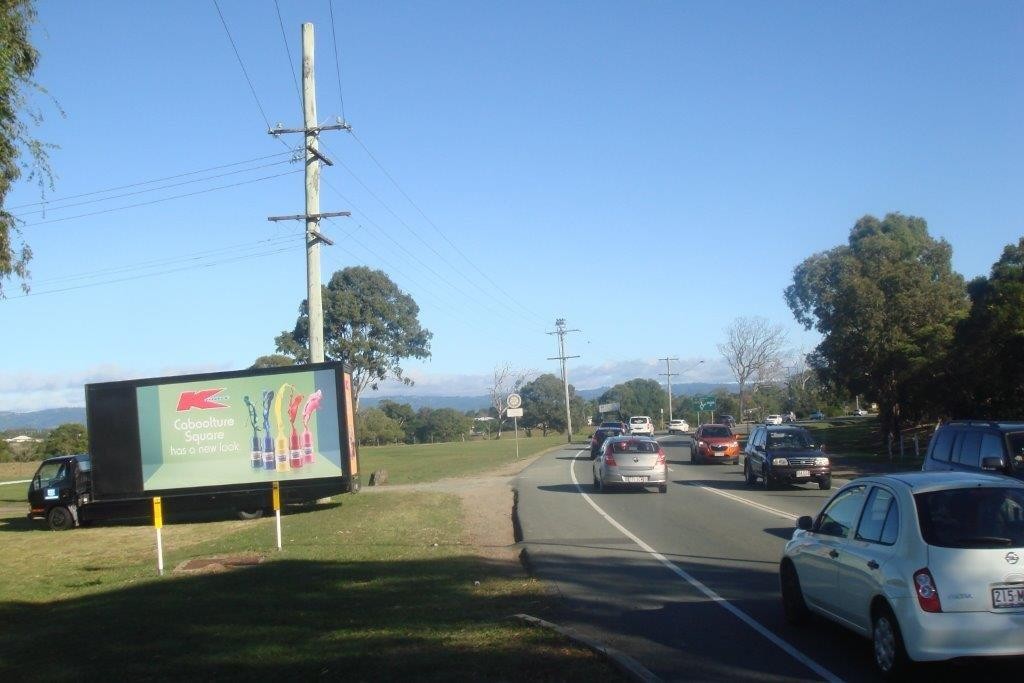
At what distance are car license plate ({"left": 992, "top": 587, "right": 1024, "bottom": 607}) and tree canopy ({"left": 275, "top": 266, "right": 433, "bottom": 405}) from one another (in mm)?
56543

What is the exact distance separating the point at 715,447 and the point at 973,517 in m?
33.7

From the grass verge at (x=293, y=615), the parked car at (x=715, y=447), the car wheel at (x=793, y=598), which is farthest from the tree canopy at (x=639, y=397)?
the car wheel at (x=793, y=598)

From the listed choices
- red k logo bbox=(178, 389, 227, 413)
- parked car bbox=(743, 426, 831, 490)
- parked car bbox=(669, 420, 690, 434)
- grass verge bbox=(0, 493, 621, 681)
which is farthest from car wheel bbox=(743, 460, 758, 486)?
parked car bbox=(669, 420, 690, 434)

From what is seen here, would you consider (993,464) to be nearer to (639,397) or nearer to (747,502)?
(747,502)

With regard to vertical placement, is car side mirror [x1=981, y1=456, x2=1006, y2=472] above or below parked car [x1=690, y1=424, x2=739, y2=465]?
above

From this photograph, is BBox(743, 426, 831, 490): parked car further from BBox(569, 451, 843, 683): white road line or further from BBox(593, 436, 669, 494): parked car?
BBox(569, 451, 843, 683): white road line

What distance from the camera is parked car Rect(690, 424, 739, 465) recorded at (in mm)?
40594

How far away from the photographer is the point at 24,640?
1077 centimetres

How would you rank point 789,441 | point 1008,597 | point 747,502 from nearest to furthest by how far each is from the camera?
point 1008,597
point 747,502
point 789,441

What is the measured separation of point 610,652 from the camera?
8.25 metres

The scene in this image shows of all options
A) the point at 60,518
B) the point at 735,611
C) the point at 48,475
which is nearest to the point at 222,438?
the point at 60,518

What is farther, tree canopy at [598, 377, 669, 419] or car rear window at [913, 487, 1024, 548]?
tree canopy at [598, 377, 669, 419]

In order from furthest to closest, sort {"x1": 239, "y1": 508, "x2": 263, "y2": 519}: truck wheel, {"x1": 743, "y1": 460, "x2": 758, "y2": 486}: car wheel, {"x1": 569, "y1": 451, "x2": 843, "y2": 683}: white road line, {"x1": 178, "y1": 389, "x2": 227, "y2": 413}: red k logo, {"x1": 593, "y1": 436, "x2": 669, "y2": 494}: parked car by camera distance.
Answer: {"x1": 743, "y1": 460, "x2": 758, "y2": 486}: car wheel → {"x1": 593, "y1": 436, "x2": 669, "y2": 494}: parked car → {"x1": 239, "y1": 508, "x2": 263, "y2": 519}: truck wheel → {"x1": 178, "y1": 389, "x2": 227, "y2": 413}: red k logo → {"x1": 569, "y1": 451, "x2": 843, "y2": 683}: white road line

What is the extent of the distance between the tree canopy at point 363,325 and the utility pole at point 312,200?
3401cm
